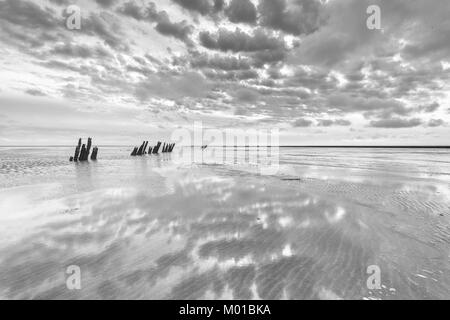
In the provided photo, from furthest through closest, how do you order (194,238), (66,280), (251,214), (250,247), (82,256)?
(251,214) → (194,238) → (250,247) → (82,256) → (66,280)

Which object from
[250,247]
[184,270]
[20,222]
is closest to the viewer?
[184,270]

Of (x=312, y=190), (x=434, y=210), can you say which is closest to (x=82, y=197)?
(x=312, y=190)

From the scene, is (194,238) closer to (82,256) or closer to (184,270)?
(184,270)

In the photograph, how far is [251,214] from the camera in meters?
7.33

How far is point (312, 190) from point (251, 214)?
5334mm

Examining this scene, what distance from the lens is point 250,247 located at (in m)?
4.88

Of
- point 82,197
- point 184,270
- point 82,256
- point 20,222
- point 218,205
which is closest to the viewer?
point 184,270

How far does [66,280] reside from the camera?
371 cm

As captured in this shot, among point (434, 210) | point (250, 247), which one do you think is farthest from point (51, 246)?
point (434, 210)

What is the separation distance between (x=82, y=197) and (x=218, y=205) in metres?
5.76

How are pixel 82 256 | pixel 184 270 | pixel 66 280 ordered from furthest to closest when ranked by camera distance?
pixel 82 256, pixel 184 270, pixel 66 280

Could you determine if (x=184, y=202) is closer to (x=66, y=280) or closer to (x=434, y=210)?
(x=66, y=280)
